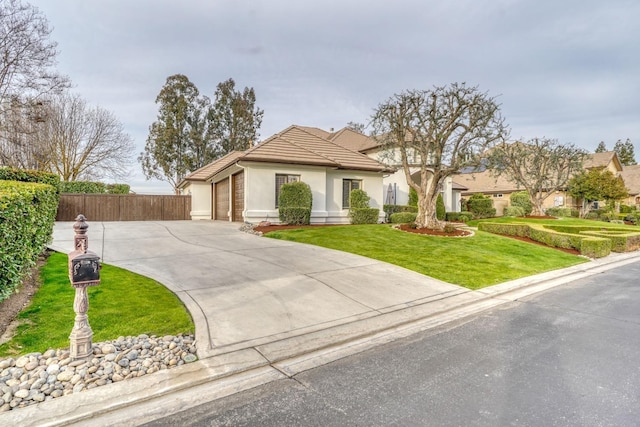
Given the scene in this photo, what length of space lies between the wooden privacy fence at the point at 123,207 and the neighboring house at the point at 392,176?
1403 cm

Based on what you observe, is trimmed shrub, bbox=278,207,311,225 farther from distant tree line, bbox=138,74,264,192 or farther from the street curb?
distant tree line, bbox=138,74,264,192

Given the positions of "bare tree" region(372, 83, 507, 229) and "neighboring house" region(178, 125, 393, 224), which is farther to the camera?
"neighboring house" region(178, 125, 393, 224)

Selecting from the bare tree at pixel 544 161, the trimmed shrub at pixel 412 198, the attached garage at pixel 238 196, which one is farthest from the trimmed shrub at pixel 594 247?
the bare tree at pixel 544 161

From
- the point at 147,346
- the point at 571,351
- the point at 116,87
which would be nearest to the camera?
the point at 147,346

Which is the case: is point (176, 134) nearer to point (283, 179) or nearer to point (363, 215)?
point (283, 179)

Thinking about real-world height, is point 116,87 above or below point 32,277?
above

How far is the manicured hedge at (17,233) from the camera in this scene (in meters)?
3.94

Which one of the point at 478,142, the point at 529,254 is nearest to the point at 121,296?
the point at 529,254

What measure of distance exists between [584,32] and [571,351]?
14.1 meters

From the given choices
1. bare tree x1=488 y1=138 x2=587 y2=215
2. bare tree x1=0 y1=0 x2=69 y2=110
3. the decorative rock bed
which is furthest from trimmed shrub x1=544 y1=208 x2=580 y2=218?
bare tree x1=0 y1=0 x2=69 y2=110

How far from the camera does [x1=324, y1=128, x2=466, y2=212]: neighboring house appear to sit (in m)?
24.1

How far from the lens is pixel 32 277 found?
19.3 ft

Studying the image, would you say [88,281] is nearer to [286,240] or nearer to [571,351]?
[571,351]

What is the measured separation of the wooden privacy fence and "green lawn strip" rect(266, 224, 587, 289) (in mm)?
15132
